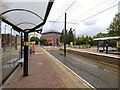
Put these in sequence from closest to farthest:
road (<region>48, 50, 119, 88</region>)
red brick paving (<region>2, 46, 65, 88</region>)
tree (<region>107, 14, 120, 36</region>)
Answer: red brick paving (<region>2, 46, 65, 88</region>) < road (<region>48, 50, 119, 88</region>) < tree (<region>107, 14, 120, 36</region>)

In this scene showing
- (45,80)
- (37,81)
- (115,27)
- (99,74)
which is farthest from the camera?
(115,27)

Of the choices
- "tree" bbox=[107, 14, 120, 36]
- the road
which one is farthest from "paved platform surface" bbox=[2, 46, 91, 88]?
"tree" bbox=[107, 14, 120, 36]

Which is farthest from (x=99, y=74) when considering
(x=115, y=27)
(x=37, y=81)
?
(x=115, y=27)

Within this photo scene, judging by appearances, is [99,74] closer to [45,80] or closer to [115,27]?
[45,80]

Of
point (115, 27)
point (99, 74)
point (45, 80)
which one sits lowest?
point (99, 74)

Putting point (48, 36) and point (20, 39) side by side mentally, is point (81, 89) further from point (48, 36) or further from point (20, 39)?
point (48, 36)

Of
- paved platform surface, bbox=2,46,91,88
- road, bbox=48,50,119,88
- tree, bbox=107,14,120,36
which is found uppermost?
tree, bbox=107,14,120,36

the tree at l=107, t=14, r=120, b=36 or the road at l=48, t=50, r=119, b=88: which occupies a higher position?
the tree at l=107, t=14, r=120, b=36

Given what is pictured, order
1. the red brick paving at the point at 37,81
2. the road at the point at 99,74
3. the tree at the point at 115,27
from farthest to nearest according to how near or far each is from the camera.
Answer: the tree at the point at 115,27 → the road at the point at 99,74 → the red brick paving at the point at 37,81

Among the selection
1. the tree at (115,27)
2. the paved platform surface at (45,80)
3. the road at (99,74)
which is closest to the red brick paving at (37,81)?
the paved platform surface at (45,80)

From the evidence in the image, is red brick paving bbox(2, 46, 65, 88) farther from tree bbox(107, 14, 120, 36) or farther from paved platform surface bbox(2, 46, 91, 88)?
tree bbox(107, 14, 120, 36)

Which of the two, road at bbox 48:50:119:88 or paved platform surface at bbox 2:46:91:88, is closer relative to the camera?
paved platform surface at bbox 2:46:91:88

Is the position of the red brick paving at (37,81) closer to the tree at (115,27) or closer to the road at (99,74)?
the road at (99,74)

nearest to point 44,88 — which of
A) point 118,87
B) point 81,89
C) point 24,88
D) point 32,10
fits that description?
point 24,88
